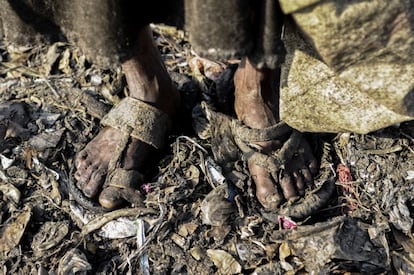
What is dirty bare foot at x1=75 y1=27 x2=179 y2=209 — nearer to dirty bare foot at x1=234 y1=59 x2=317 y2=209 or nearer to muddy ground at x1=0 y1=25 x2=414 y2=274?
muddy ground at x1=0 y1=25 x2=414 y2=274

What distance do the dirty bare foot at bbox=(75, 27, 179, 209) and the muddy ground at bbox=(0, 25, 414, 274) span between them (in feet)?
0.25

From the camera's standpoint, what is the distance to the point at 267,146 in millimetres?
1643

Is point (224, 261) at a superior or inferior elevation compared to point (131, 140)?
inferior

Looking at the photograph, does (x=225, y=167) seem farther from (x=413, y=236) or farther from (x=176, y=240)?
(x=413, y=236)

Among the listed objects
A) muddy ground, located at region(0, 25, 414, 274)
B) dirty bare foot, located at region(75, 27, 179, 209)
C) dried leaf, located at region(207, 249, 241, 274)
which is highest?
dirty bare foot, located at region(75, 27, 179, 209)

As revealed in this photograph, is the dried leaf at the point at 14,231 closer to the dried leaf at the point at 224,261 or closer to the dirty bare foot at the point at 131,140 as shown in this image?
the dirty bare foot at the point at 131,140

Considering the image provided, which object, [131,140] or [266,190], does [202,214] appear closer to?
[266,190]

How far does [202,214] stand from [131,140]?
344 millimetres

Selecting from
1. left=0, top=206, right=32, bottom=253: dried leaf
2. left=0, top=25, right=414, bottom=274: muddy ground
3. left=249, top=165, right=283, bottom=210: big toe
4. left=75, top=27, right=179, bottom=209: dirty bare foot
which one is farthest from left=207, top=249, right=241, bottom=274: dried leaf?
left=0, top=206, right=32, bottom=253: dried leaf

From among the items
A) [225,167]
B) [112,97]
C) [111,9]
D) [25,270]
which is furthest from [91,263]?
[111,9]

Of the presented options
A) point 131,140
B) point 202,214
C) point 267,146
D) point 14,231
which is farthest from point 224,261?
point 14,231

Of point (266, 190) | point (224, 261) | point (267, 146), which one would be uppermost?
point (267, 146)

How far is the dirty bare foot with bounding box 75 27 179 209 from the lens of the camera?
1.62 m

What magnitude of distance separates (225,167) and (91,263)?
21.4 inches
